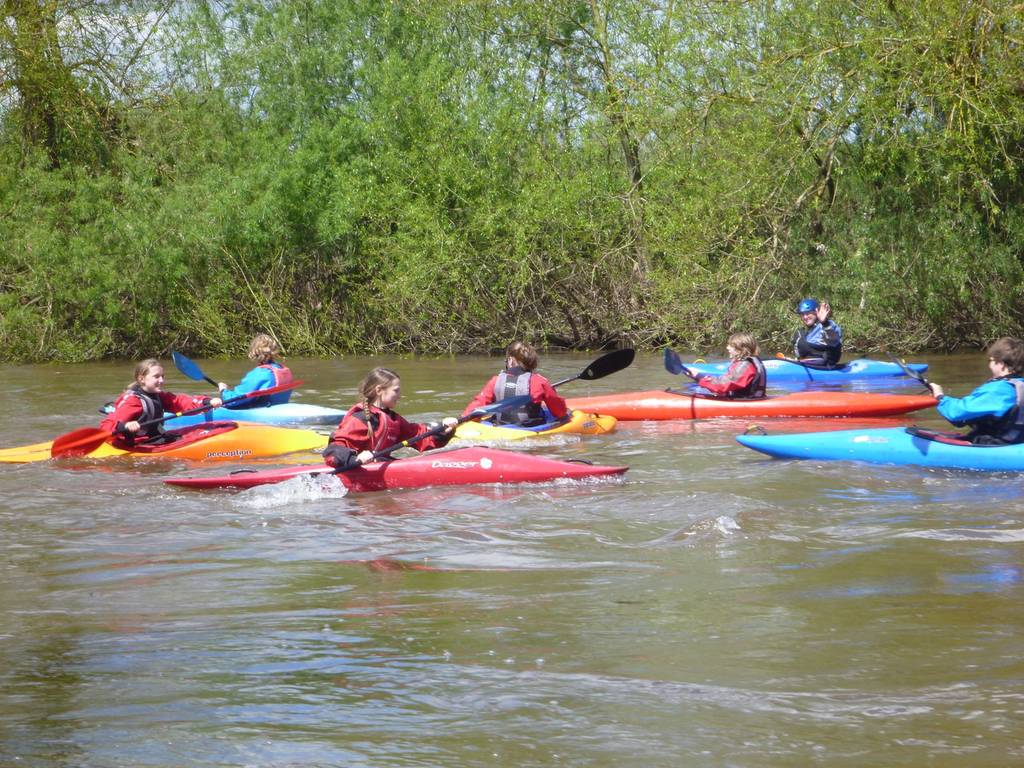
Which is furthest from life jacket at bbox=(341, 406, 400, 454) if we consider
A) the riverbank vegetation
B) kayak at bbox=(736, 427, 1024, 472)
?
the riverbank vegetation

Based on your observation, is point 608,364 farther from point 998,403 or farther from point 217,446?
point 998,403

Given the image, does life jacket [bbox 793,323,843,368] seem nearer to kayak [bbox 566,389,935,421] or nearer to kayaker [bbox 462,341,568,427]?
kayak [bbox 566,389,935,421]

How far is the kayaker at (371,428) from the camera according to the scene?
685 cm

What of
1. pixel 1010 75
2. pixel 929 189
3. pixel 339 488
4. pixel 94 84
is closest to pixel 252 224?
pixel 94 84

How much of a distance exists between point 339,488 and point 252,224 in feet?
41.9

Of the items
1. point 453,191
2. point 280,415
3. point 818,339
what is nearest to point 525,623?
point 280,415

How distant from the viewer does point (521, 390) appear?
8.71 m

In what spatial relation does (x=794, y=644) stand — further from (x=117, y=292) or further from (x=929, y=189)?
(x=117, y=292)

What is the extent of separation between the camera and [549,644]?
159 inches

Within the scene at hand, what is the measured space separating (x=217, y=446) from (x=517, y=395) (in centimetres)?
207

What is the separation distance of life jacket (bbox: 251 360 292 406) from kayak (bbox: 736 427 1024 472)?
3975 millimetres

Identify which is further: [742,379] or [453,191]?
[453,191]

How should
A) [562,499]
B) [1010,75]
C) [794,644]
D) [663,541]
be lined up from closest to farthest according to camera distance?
1. [794,644]
2. [663,541]
3. [562,499]
4. [1010,75]

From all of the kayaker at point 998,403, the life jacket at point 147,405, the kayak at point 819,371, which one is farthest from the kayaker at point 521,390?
the kayak at point 819,371
